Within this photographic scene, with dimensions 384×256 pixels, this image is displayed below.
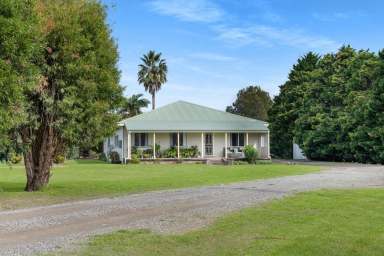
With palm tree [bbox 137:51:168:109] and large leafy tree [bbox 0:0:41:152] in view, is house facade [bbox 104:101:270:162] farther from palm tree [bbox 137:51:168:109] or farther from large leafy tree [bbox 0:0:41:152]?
large leafy tree [bbox 0:0:41:152]

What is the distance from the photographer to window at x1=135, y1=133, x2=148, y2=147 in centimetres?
4391

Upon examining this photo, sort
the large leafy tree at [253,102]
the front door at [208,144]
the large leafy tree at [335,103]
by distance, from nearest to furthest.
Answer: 1. the large leafy tree at [335,103]
2. the front door at [208,144]
3. the large leafy tree at [253,102]

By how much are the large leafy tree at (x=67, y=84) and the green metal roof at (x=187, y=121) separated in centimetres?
2303

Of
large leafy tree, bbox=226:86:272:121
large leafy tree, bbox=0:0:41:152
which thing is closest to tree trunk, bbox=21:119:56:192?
large leafy tree, bbox=0:0:41:152

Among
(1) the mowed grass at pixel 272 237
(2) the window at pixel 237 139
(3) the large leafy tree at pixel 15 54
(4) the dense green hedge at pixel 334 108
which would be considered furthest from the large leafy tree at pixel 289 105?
(1) the mowed grass at pixel 272 237

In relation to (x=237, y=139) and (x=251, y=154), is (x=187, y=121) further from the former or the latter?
(x=251, y=154)

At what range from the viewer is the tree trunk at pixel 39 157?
719 inches

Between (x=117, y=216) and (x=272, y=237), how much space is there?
392cm

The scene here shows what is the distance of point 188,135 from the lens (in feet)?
145

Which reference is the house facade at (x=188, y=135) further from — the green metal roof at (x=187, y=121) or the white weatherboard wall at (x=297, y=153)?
the white weatherboard wall at (x=297, y=153)

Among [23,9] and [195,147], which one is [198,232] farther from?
[195,147]

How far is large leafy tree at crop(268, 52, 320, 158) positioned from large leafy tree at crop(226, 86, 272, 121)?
25464mm

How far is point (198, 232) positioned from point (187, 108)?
38.8m

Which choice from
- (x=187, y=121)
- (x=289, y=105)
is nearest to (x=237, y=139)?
(x=187, y=121)
